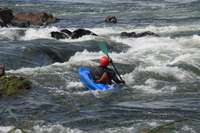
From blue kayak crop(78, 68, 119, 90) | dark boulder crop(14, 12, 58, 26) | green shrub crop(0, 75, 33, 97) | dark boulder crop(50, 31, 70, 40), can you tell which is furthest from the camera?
dark boulder crop(14, 12, 58, 26)

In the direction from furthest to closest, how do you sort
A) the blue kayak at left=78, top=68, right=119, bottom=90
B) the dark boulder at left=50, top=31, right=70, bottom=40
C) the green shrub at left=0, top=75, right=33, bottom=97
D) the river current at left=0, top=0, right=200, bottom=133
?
1. the dark boulder at left=50, top=31, right=70, bottom=40
2. the blue kayak at left=78, top=68, right=119, bottom=90
3. the green shrub at left=0, top=75, right=33, bottom=97
4. the river current at left=0, top=0, right=200, bottom=133

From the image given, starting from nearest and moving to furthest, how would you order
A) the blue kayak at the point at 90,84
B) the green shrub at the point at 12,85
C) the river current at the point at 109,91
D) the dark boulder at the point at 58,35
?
the river current at the point at 109,91, the green shrub at the point at 12,85, the blue kayak at the point at 90,84, the dark boulder at the point at 58,35

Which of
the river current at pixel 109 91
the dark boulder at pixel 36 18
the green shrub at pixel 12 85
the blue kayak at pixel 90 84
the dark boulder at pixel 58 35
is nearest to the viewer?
the river current at pixel 109 91

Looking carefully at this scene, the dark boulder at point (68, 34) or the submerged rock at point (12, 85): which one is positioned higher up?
the submerged rock at point (12, 85)

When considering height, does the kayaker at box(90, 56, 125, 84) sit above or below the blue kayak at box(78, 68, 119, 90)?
above

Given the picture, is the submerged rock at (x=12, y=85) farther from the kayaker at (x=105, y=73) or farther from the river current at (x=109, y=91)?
the kayaker at (x=105, y=73)

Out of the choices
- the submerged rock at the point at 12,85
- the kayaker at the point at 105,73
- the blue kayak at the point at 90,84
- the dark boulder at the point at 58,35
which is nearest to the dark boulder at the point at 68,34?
the dark boulder at the point at 58,35

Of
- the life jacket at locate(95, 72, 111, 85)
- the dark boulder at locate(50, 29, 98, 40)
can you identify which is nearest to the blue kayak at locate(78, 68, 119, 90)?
the life jacket at locate(95, 72, 111, 85)

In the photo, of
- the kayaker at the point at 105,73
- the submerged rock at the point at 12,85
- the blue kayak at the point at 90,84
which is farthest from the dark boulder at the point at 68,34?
the submerged rock at the point at 12,85

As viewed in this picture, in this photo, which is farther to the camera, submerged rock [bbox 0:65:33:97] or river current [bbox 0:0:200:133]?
submerged rock [bbox 0:65:33:97]

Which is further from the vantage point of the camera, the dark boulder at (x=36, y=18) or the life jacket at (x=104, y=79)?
the dark boulder at (x=36, y=18)

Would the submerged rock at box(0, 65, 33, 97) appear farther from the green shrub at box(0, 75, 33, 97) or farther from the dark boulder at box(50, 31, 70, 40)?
the dark boulder at box(50, 31, 70, 40)

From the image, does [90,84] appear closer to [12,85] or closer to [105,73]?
[105,73]

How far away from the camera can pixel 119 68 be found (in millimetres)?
9789
